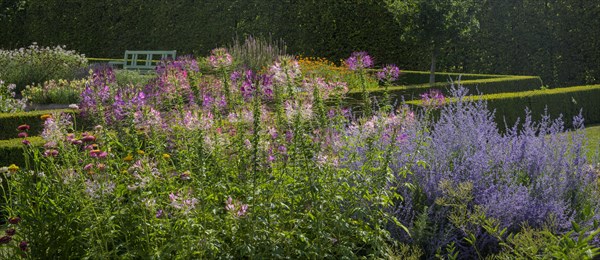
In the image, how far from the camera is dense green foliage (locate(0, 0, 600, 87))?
1288cm

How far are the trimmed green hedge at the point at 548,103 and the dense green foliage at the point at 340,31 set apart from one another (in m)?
2.15

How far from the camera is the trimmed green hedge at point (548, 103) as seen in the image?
9.42 meters

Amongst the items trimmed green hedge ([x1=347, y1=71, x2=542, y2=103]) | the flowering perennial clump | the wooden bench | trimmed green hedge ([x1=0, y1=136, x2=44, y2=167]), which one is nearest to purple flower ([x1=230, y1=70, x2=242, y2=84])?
the flowering perennial clump

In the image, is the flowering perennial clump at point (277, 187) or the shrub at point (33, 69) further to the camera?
the shrub at point (33, 69)

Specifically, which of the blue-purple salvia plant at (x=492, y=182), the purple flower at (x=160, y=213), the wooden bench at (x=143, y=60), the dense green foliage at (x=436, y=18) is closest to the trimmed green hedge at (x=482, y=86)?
the dense green foliage at (x=436, y=18)

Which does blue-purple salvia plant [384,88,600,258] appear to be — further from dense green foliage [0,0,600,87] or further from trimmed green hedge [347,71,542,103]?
dense green foliage [0,0,600,87]

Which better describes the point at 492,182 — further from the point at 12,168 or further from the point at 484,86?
the point at 484,86

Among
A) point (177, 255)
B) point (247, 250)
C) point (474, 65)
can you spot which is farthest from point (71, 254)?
point (474, 65)

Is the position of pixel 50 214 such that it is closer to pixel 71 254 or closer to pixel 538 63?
pixel 71 254

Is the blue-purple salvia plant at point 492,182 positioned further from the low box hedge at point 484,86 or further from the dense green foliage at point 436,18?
the dense green foliage at point 436,18

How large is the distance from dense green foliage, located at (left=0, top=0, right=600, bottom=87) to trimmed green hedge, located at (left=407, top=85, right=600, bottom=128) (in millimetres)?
2150

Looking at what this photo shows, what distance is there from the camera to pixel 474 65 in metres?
13.5

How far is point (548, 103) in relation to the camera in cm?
1011

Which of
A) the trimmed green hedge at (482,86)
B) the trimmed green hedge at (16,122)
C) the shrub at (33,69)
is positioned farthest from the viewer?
the shrub at (33,69)
